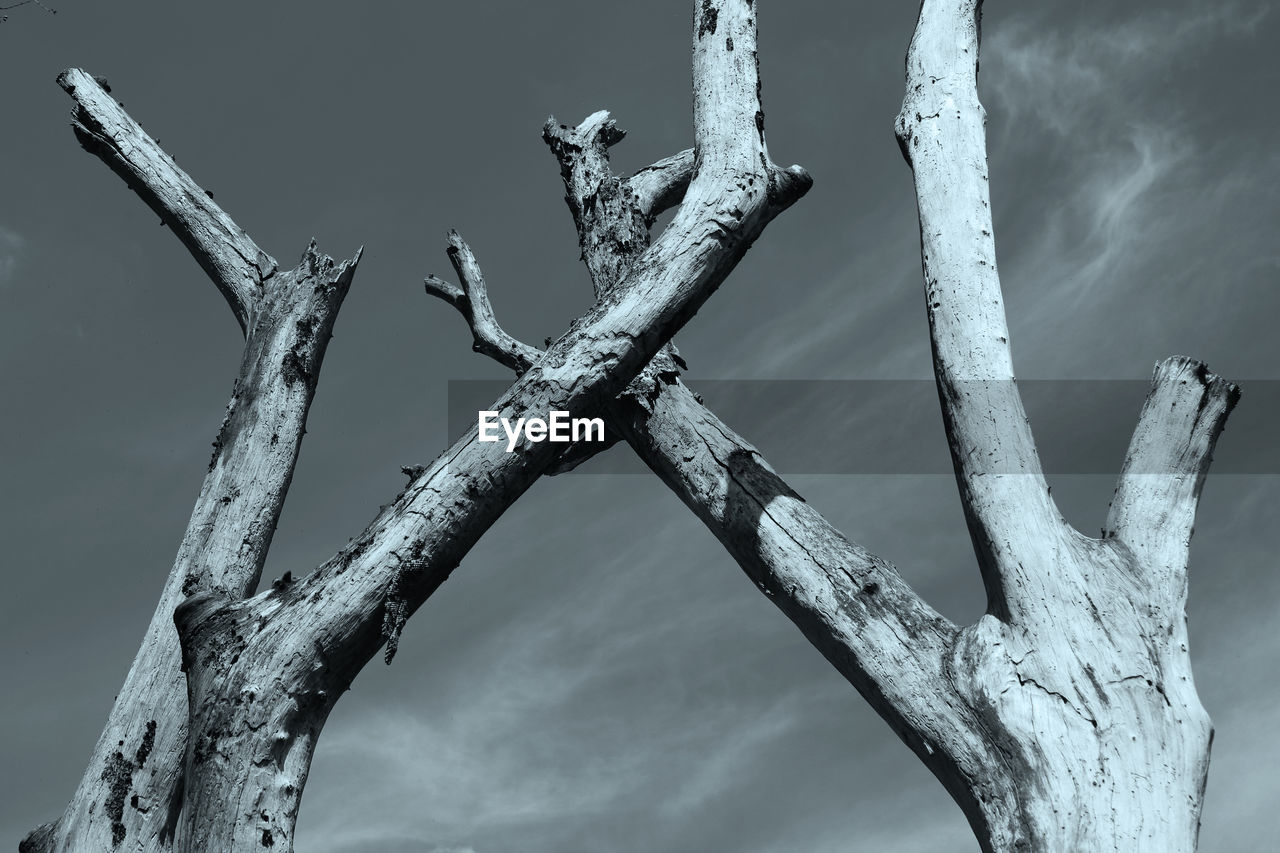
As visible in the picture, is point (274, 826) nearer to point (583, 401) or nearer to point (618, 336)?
point (583, 401)

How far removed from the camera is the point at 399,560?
4.23m

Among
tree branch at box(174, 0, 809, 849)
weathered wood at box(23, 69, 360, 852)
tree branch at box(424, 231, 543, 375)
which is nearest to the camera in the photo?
tree branch at box(174, 0, 809, 849)

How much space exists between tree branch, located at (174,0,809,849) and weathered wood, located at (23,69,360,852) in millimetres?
651

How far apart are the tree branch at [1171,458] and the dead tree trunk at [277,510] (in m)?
2.12

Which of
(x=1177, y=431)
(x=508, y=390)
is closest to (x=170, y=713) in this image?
(x=508, y=390)

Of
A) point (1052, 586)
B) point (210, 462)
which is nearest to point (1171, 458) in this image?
point (1052, 586)

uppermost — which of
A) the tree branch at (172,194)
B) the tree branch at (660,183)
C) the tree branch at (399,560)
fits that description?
the tree branch at (660,183)

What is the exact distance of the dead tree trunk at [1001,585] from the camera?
3.90 metres

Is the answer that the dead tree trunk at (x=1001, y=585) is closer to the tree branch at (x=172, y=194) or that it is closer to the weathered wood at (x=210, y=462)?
the weathered wood at (x=210, y=462)

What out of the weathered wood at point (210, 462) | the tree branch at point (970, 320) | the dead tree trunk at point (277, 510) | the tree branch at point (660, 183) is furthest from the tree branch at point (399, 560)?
the tree branch at point (660, 183)

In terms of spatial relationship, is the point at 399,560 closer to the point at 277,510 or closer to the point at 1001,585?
the point at 277,510

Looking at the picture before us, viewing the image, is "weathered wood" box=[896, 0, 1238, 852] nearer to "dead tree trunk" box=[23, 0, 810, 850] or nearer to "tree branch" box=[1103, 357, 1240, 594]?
"tree branch" box=[1103, 357, 1240, 594]

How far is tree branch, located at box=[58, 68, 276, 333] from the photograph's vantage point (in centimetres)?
581

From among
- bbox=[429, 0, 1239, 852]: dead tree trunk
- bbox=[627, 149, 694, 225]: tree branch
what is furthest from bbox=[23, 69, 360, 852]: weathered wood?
bbox=[627, 149, 694, 225]: tree branch
